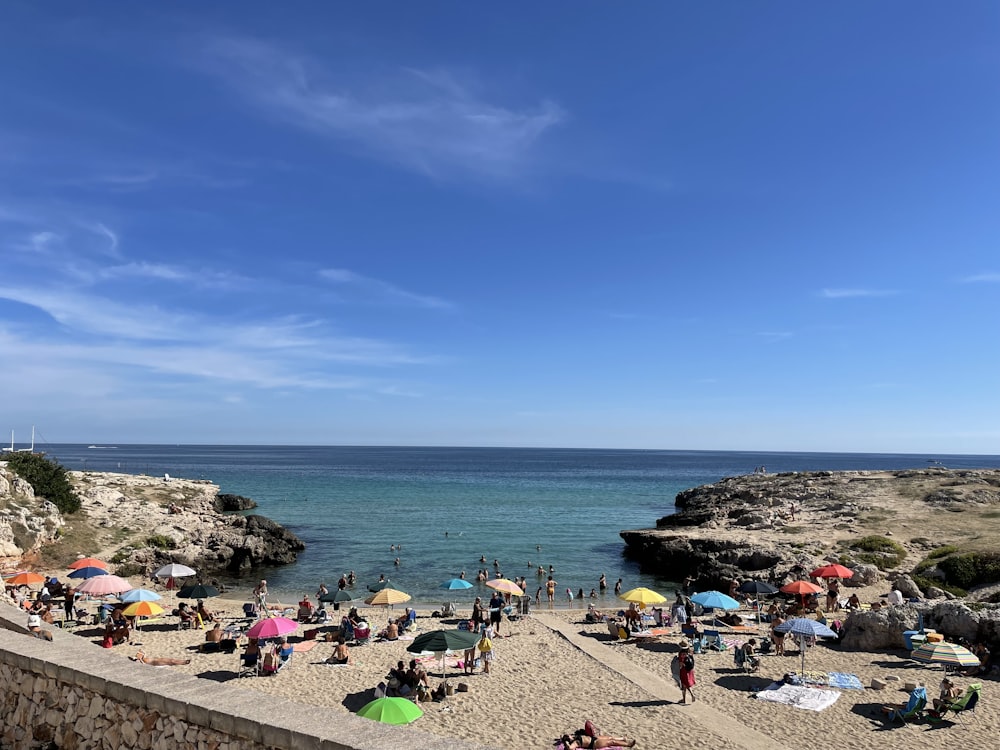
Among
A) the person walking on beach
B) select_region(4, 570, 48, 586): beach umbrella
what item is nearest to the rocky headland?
select_region(4, 570, 48, 586): beach umbrella

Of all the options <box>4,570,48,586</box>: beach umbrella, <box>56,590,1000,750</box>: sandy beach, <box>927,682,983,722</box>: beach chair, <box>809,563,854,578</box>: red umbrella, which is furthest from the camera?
<box>809,563,854,578</box>: red umbrella

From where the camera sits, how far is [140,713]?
7270 millimetres

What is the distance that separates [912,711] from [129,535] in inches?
1700

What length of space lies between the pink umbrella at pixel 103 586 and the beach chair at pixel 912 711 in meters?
24.0

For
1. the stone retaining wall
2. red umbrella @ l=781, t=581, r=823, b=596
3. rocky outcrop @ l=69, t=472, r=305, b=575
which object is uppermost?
the stone retaining wall

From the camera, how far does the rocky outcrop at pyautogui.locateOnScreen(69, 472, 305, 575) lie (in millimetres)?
39000

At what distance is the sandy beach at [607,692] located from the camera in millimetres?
14406

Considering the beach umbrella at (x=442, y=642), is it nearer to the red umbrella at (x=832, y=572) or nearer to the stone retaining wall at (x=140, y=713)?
the stone retaining wall at (x=140, y=713)

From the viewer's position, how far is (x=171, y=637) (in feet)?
74.0

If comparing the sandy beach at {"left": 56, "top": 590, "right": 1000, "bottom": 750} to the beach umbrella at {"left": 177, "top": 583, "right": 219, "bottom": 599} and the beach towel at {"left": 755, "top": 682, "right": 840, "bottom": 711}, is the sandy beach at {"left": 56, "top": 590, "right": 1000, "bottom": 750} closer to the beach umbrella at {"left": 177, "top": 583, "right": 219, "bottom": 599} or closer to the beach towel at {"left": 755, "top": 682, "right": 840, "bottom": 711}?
the beach towel at {"left": 755, "top": 682, "right": 840, "bottom": 711}

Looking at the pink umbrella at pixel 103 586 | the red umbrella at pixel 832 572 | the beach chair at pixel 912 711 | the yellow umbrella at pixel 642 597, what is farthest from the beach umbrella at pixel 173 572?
the red umbrella at pixel 832 572

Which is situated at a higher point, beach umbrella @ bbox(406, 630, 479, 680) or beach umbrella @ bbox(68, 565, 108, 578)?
beach umbrella @ bbox(406, 630, 479, 680)

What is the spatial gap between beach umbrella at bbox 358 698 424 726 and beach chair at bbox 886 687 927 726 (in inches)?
437

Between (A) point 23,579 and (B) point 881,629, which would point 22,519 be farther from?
(B) point 881,629
